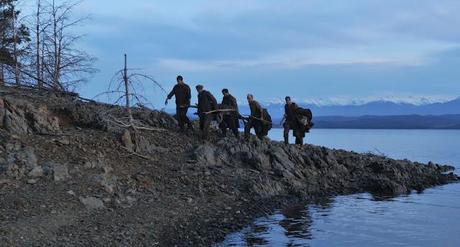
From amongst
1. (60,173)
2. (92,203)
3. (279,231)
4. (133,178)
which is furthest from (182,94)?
(92,203)

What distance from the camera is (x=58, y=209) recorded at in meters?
13.9

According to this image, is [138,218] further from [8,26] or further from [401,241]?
[8,26]

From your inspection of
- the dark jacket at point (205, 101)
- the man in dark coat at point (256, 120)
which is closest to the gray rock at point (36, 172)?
the dark jacket at point (205, 101)

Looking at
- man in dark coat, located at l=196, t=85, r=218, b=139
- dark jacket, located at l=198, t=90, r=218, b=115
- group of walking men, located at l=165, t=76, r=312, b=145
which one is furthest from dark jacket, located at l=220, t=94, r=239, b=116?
dark jacket, located at l=198, t=90, r=218, b=115

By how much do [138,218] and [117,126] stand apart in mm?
6290

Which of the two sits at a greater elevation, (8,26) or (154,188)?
(8,26)

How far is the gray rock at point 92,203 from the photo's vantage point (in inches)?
575

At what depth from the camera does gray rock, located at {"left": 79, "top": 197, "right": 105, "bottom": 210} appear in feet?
47.9

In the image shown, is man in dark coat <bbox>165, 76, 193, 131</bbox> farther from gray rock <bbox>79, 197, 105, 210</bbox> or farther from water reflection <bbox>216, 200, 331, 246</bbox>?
gray rock <bbox>79, 197, 105, 210</bbox>

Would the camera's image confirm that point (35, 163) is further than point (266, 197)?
No

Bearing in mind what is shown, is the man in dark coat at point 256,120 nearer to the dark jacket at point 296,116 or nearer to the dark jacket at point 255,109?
the dark jacket at point 255,109

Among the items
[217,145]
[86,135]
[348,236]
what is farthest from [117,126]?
[348,236]

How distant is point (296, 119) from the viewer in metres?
25.6

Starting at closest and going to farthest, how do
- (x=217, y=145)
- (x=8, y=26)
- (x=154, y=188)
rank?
(x=154, y=188), (x=217, y=145), (x=8, y=26)
